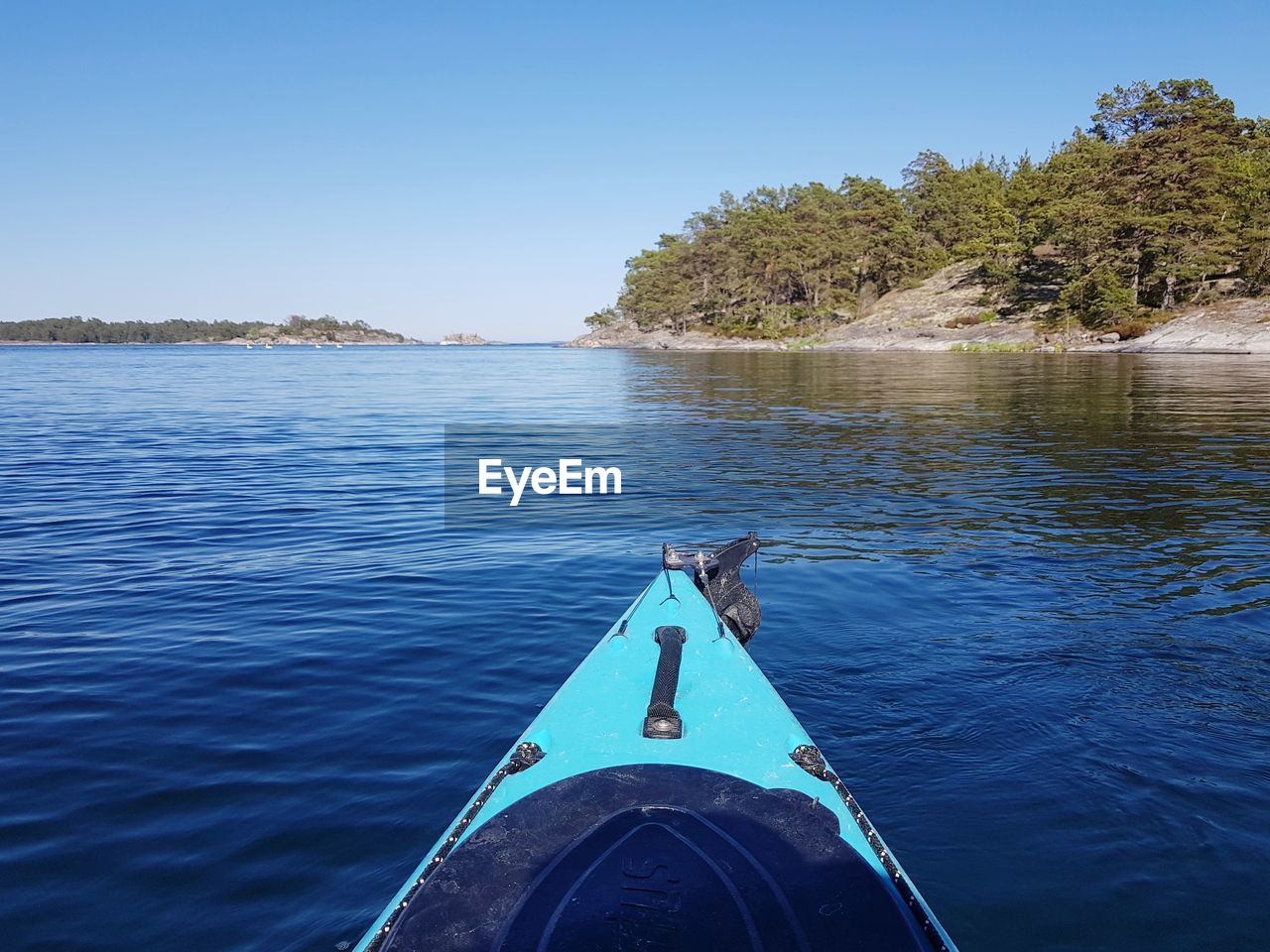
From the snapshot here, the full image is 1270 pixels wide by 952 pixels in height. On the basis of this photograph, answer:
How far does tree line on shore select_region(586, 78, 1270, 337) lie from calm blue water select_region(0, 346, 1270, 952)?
179 ft

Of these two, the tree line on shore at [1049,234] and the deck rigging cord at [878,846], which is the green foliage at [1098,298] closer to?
the tree line on shore at [1049,234]

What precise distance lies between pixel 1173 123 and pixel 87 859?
273ft

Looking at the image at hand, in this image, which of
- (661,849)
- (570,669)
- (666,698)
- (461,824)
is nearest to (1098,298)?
(570,669)

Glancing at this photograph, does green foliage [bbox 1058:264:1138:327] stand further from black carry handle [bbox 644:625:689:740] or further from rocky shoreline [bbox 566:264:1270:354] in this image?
black carry handle [bbox 644:625:689:740]

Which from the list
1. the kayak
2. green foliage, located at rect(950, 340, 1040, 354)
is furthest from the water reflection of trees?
green foliage, located at rect(950, 340, 1040, 354)

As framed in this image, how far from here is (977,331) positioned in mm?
72938

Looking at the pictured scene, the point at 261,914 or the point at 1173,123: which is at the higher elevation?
the point at 1173,123

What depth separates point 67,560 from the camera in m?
11.1

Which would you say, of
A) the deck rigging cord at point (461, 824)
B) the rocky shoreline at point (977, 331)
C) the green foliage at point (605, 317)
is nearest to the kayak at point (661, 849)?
the deck rigging cord at point (461, 824)

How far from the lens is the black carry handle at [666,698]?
4.39 metres

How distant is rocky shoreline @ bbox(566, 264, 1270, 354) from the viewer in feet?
183

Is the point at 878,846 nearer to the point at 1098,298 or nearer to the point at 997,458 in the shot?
the point at 997,458

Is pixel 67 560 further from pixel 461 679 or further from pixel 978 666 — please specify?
pixel 978 666

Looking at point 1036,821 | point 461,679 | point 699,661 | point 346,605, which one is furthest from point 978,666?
point 346,605
